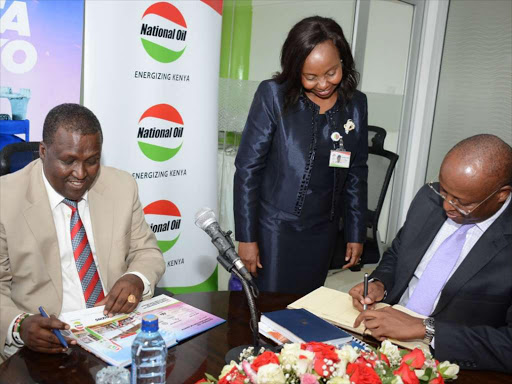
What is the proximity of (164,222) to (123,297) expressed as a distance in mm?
1692

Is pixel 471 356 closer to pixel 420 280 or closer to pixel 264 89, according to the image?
pixel 420 280

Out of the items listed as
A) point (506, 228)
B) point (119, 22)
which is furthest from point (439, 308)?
point (119, 22)

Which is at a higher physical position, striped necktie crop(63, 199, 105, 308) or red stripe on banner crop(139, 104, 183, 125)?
red stripe on banner crop(139, 104, 183, 125)

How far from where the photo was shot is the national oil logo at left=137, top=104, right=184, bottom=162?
3.08 metres

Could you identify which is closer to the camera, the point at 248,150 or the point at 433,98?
the point at 248,150

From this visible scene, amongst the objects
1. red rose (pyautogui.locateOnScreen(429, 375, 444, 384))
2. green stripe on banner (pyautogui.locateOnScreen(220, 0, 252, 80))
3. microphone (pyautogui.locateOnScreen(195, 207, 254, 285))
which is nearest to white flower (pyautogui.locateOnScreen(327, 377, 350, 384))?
red rose (pyautogui.locateOnScreen(429, 375, 444, 384))

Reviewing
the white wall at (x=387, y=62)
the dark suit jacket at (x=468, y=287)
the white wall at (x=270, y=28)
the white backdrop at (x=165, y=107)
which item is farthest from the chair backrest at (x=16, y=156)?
the white wall at (x=387, y=62)

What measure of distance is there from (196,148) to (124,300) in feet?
6.17

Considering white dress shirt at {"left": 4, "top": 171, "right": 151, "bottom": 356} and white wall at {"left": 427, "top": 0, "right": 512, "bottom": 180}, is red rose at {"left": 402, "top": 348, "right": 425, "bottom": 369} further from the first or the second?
white wall at {"left": 427, "top": 0, "right": 512, "bottom": 180}

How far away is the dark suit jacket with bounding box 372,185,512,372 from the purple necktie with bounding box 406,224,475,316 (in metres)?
0.08

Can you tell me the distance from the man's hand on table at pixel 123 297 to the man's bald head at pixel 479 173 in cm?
107

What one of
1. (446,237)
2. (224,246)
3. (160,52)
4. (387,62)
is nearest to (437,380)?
(224,246)

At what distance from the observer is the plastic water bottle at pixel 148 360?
1181 millimetres

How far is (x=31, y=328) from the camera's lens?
1375mm
